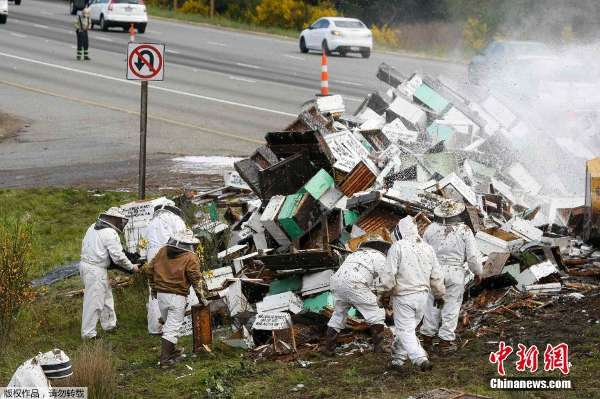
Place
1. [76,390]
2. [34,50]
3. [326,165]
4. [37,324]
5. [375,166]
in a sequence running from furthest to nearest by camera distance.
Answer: [34,50] < [375,166] < [326,165] < [37,324] < [76,390]

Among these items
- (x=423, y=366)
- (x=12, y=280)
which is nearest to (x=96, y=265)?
(x=12, y=280)

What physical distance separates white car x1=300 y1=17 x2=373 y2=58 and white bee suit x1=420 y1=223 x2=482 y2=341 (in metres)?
25.1

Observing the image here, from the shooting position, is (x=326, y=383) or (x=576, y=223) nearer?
(x=326, y=383)

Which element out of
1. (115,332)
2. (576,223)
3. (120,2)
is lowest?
(115,332)

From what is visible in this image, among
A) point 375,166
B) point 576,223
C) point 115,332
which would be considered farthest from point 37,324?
point 576,223

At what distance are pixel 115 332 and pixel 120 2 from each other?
94.6 ft

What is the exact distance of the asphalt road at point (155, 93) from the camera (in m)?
21.3

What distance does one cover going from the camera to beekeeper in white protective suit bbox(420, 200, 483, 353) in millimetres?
10414

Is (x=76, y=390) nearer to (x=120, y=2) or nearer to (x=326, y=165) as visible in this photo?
(x=326, y=165)

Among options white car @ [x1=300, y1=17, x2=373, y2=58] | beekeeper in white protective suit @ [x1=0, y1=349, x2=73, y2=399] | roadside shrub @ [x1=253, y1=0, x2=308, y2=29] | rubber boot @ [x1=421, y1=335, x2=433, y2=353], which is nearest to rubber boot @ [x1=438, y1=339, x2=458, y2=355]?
rubber boot @ [x1=421, y1=335, x2=433, y2=353]

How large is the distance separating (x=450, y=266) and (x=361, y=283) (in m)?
1.01

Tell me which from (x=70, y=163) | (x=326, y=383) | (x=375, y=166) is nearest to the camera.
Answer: (x=326, y=383)

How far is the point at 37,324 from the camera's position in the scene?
12.0 meters

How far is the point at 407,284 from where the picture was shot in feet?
32.4
